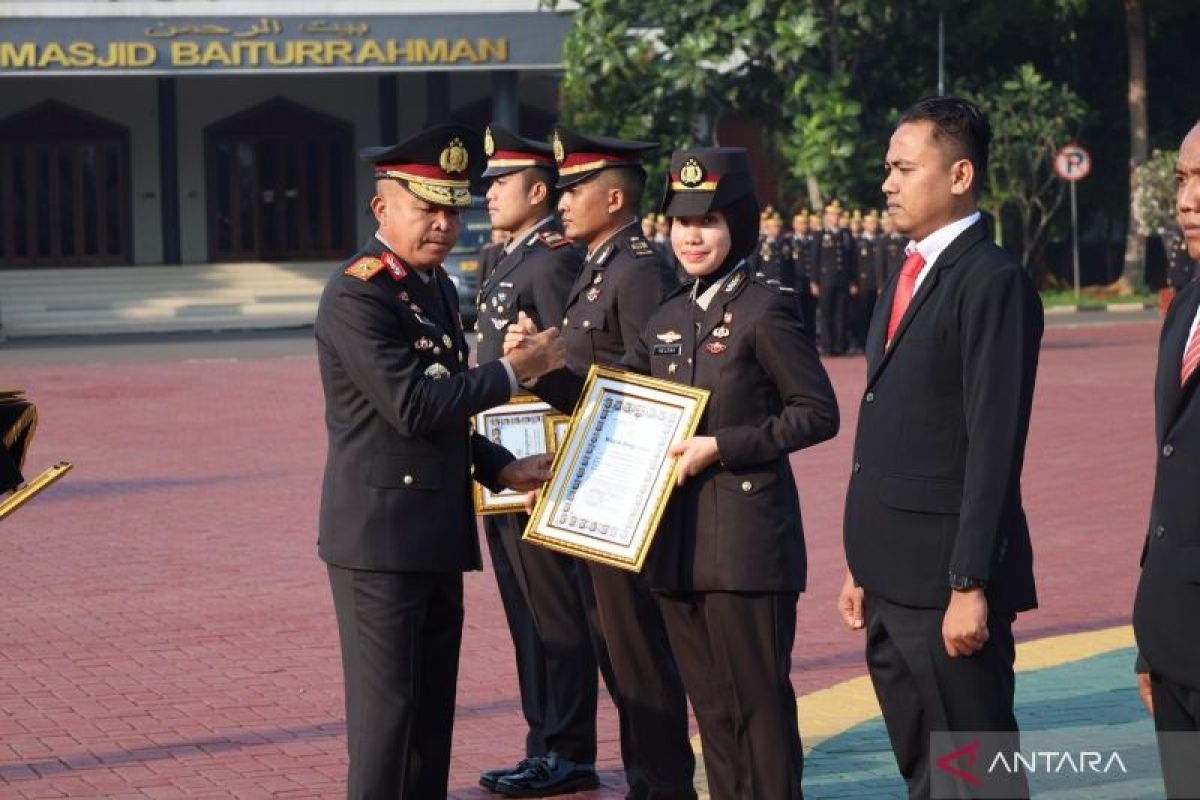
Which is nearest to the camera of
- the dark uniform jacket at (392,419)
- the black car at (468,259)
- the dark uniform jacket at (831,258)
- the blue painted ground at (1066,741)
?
the dark uniform jacket at (392,419)

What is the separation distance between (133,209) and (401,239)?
38464 millimetres

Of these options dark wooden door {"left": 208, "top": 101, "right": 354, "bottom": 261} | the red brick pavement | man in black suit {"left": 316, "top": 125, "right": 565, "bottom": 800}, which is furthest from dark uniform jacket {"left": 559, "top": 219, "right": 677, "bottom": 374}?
dark wooden door {"left": 208, "top": 101, "right": 354, "bottom": 261}

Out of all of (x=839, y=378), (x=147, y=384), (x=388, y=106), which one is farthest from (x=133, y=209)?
(x=839, y=378)

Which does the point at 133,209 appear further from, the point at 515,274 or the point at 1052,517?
the point at 515,274

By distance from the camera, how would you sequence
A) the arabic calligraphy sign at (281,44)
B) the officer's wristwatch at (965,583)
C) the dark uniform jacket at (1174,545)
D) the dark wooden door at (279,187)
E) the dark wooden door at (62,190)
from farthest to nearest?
the dark wooden door at (279,187), the dark wooden door at (62,190), the arabic calligraphy sign at (281,44), the officer's wristwatch at (965,583), the dark uniform jacket at (1174,545)

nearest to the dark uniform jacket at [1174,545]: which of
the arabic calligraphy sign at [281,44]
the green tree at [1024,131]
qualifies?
the green tree at [1024,131]

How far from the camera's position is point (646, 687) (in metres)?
6.01

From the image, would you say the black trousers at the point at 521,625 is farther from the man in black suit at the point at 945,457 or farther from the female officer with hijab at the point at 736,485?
the man in black suit at the point at 945,457

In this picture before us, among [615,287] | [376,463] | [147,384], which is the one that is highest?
[615,287]

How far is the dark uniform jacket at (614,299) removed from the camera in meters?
6.35

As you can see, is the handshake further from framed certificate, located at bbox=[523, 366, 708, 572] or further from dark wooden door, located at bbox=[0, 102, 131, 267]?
dark wooden door, located at bbox=[0, 102, 131, 267]

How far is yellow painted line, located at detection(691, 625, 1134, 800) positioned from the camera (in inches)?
277

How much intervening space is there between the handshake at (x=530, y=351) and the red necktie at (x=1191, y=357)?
1894 mm

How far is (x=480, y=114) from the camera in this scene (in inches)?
1747
